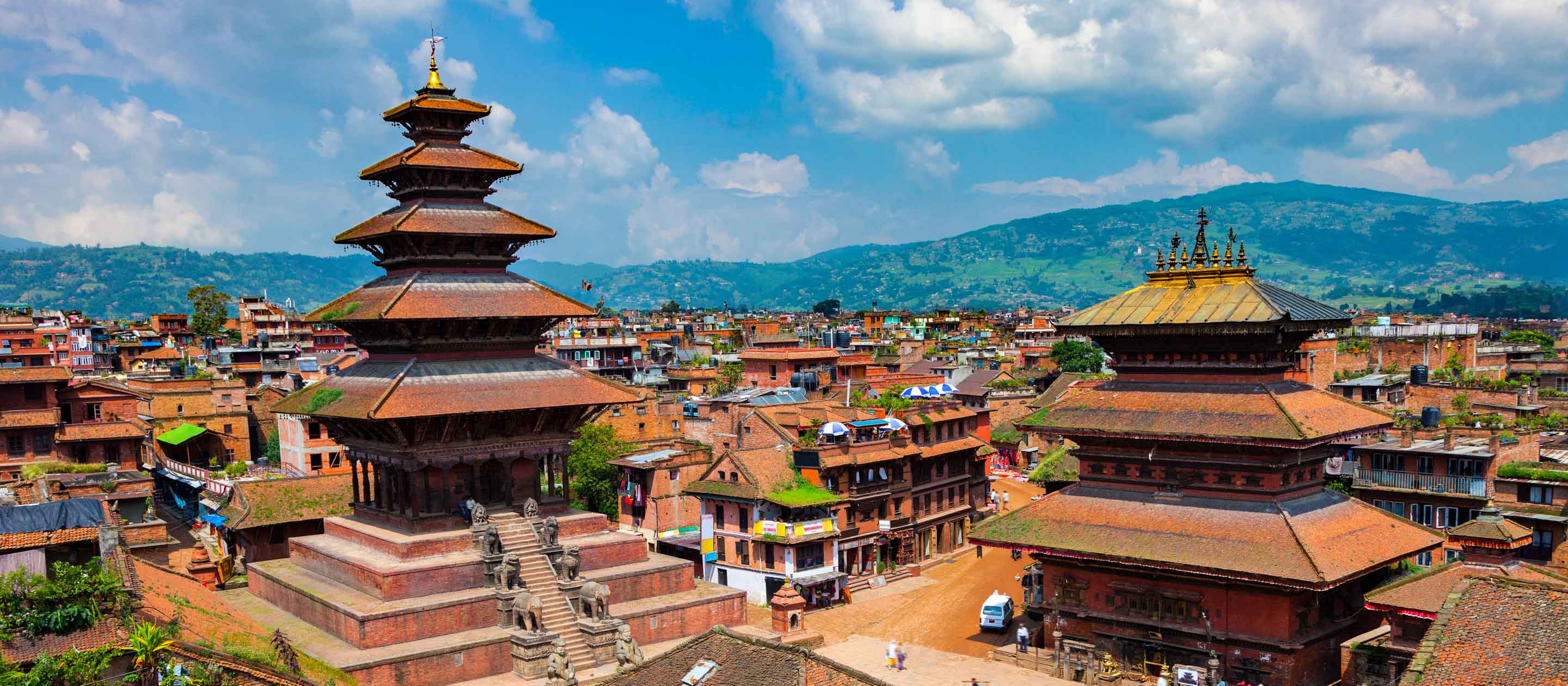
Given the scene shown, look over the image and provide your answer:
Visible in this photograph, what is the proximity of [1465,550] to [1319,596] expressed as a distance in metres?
10.5

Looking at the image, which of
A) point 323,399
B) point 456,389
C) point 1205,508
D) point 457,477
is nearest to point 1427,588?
point 1205,508

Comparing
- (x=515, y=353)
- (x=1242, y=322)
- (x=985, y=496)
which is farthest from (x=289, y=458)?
(x=1242, y=322)

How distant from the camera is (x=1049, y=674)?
31609mm

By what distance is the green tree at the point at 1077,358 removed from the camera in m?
106

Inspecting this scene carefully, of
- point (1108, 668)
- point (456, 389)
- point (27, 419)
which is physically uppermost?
point (456, 389)

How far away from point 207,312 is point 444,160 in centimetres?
11419

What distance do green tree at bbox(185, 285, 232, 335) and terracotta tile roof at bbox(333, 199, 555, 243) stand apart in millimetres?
104046

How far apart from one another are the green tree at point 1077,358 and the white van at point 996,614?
65.5 metres

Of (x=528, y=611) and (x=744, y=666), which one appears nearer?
(x=744, y=666)

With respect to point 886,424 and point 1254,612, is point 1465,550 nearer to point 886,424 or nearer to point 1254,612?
point 1254,612

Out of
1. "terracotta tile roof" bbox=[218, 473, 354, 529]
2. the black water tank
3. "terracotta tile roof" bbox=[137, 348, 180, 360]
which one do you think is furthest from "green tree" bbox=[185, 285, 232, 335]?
"terracotta tile roof" bbox=[218, 473, 354, 529]

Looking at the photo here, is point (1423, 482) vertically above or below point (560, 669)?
above

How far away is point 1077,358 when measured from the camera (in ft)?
353

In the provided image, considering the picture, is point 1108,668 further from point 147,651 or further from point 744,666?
point 147,651
